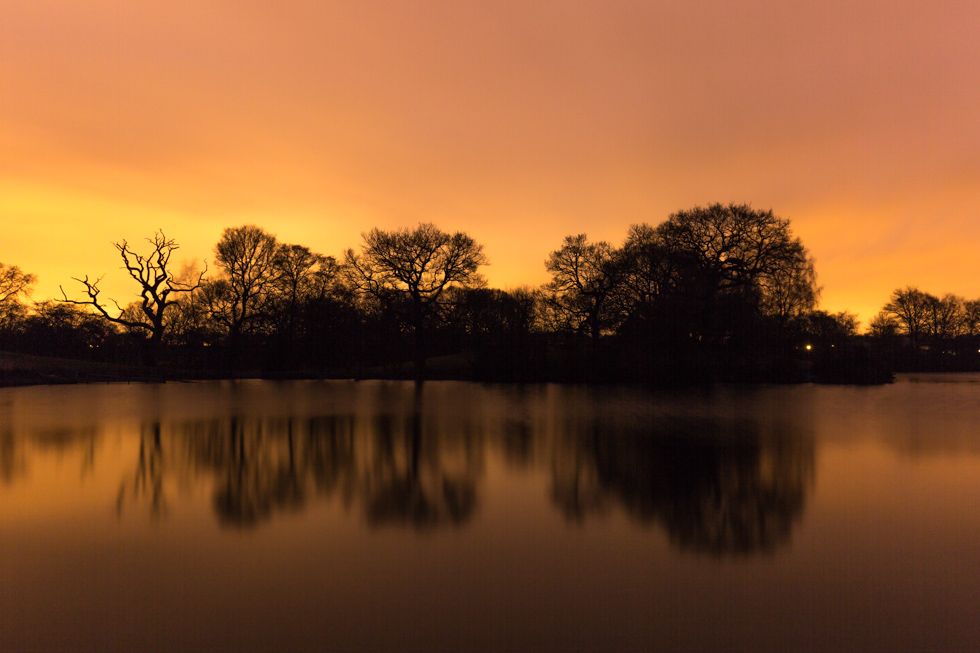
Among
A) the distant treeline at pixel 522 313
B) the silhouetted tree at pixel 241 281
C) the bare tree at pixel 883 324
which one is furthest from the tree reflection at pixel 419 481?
the bare tree at pixel 883 324

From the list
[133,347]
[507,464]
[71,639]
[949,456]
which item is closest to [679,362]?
[949,456]

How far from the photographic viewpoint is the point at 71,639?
3.64 meters

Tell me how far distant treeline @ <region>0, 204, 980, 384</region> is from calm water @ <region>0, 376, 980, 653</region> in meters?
Answer: 23.6

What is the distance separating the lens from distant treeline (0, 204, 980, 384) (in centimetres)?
3519

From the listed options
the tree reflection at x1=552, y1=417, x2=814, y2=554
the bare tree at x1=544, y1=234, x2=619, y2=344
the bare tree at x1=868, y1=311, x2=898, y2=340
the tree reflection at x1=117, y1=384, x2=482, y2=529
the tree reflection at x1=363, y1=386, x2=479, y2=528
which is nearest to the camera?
the tree reflection at x1=552, y1=417, x2=814, y2=554

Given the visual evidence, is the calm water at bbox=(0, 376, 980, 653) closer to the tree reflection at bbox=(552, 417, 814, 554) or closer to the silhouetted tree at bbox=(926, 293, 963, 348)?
the tree reflection at bbox=(552, 417, 814, 554)

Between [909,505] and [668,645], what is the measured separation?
5583mm

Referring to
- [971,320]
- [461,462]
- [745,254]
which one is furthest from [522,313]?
[971,320]

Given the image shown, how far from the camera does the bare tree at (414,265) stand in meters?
38.7

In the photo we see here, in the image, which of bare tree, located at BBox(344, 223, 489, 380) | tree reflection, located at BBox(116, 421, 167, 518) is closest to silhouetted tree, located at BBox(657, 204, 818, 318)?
bare tree, located at BBox(344, 223, 489, 380)

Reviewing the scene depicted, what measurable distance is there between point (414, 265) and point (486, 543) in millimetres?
34499

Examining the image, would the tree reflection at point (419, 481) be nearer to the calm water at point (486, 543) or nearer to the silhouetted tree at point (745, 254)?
the calm water at point (486, 543)

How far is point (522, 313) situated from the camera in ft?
140

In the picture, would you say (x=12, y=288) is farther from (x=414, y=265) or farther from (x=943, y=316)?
(x=943, y=316)
